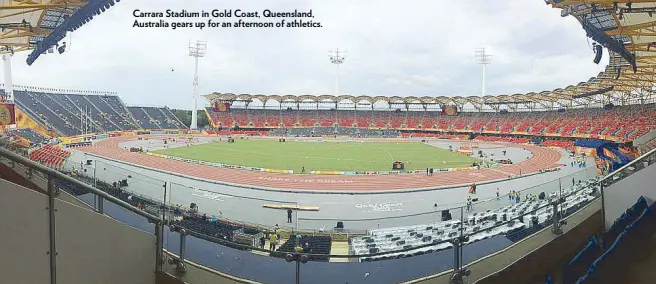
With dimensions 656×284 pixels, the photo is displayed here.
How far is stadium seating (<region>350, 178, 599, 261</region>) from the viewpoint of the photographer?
4977 millimetres

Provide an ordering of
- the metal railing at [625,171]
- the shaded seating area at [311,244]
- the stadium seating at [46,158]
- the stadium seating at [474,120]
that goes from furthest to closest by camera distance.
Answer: the stadium seating at [474,120], the stadium seating at [46,158], the shaded seating area at [311,244], the metal railing at [625,171]

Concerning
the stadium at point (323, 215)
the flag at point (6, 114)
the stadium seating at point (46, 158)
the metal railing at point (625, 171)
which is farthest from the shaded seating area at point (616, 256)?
the flag at point (6, 114)

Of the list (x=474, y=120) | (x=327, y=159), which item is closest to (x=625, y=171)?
(x=327, y=159)

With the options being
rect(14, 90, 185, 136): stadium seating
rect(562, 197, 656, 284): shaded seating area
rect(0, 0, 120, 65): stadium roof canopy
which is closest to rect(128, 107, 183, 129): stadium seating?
rect(14, 90, 185, 136): stadium seating

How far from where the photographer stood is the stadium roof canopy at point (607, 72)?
49.9 feet

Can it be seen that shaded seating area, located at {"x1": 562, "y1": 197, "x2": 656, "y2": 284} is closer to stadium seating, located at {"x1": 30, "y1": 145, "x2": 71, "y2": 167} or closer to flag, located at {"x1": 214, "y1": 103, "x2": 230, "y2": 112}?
stadium seating, located at {"x1": 30, "y1": 145, "x2": 71, "y2": 167}

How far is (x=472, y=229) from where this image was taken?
17.9ft

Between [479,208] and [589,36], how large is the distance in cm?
1469

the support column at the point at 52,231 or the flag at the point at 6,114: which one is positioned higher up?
the flag at the point at 6,114

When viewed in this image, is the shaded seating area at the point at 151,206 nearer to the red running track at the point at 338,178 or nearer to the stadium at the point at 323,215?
the stadium at the point at 323,215

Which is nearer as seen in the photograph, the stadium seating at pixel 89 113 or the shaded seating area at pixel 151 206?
the shaded seating area at pixel 151 206

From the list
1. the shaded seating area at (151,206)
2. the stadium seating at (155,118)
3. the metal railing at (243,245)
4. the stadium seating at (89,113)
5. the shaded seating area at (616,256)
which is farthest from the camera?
the stadium seating at (155,118)

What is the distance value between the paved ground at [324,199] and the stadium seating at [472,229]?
21 cm

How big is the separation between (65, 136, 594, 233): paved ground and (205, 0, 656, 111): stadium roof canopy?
6.34 meters
